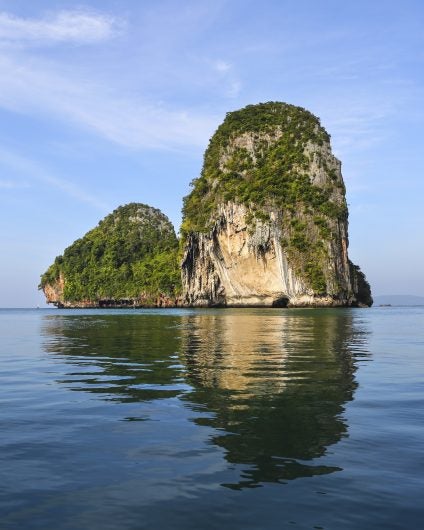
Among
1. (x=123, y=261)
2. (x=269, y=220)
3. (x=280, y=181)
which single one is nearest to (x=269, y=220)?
(x=269, y=220)

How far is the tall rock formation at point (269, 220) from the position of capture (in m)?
88.9

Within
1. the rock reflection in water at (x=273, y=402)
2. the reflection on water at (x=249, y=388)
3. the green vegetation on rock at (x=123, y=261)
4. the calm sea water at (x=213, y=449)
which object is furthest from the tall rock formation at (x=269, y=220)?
the calm sea water at (x=213, y=449)

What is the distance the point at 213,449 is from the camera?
257 inches

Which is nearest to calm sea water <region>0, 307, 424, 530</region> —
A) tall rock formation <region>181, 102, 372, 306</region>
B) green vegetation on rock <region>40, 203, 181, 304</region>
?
tall rock formation <region>181, 102, 372, 306</region>

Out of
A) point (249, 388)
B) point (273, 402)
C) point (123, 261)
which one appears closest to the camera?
point (273, 402)

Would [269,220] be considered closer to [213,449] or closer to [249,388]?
[249,388]

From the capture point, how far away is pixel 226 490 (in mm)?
5164

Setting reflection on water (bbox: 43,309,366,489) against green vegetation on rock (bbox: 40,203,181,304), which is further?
green vegetation on rock (bbox: 40,203,181,304)

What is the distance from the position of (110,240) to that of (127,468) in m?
154

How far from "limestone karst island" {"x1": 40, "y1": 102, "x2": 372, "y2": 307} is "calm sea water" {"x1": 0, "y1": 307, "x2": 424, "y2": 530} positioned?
75.8 meters

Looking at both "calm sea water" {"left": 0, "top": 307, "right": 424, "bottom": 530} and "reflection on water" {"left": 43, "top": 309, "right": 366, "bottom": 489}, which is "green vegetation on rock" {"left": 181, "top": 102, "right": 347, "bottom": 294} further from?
"calm sea water" {"left": 0, "top": 307, "right": 424, "bottom": 530}

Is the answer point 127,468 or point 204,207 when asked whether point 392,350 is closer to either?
point 127,468

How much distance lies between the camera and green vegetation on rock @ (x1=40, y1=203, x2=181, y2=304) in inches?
5347

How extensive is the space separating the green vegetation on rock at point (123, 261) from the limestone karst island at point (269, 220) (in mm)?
15935
